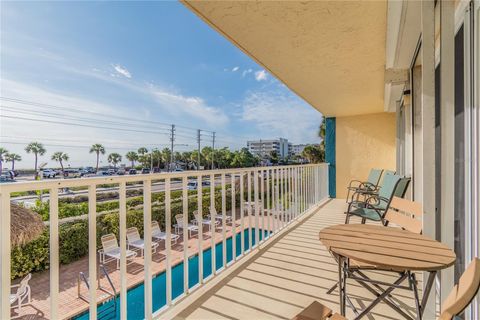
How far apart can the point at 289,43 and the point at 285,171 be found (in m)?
1.96

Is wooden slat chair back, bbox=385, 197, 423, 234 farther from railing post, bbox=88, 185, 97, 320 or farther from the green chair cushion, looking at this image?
railing post, bbox=88, 185, 97, 320

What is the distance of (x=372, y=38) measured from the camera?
112 inches

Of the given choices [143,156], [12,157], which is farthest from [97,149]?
[12,157]

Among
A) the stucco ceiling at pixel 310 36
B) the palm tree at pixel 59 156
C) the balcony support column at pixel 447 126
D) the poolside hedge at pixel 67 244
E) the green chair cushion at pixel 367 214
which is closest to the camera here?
the balcony support column at pixel 447 126

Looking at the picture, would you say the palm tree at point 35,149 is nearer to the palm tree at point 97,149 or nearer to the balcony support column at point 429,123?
the palm tree at point 97,149

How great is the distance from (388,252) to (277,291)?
1105 millimetres

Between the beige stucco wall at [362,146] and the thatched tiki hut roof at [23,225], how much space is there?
7.29m

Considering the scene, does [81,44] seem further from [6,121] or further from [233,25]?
[233,25]

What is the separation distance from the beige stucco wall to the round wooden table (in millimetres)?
6236

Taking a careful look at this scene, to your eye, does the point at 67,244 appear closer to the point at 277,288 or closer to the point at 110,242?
the point at 110,242

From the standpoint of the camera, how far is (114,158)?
30688mm

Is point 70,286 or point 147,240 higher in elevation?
point 147,240

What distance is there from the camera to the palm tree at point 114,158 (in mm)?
30098

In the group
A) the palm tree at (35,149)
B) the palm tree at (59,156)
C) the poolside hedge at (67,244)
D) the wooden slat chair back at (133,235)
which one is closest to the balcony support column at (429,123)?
the poolside hedge at (67,244)
